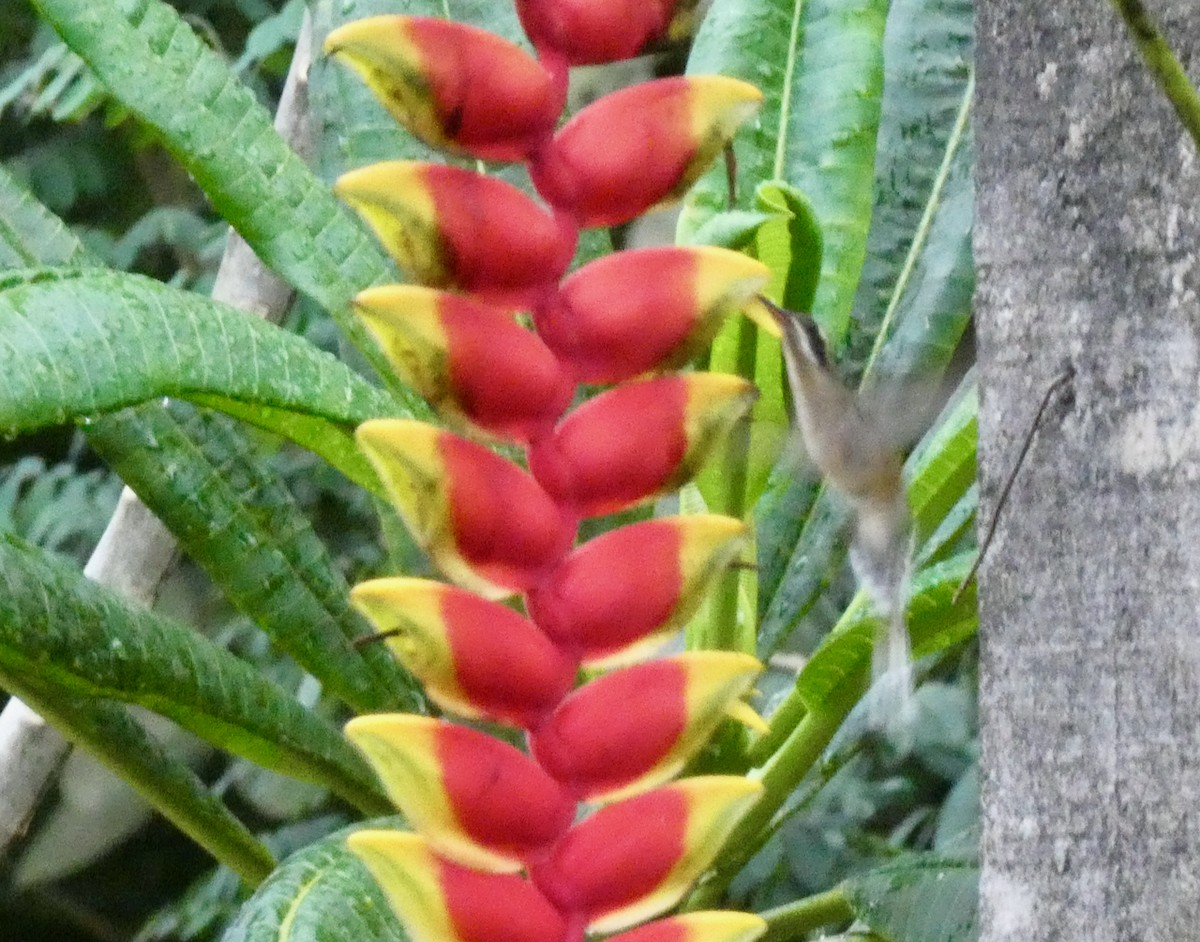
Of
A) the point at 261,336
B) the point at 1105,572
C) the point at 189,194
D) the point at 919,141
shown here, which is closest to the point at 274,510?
the point at 261,336

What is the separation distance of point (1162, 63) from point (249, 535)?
537 mm

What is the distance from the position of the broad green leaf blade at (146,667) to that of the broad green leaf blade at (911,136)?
35 cm

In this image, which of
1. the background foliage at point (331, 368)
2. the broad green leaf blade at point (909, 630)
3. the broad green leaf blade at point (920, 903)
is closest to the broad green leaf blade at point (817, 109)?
the background foliage at point (331, 368)

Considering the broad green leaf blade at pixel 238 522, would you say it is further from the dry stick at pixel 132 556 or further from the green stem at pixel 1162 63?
the green stem at pixel 1162 63

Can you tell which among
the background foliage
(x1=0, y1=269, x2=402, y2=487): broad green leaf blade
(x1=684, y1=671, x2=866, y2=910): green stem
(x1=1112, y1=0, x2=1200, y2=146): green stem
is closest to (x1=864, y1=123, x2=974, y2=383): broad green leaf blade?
the background foliage

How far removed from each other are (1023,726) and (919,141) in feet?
1.78

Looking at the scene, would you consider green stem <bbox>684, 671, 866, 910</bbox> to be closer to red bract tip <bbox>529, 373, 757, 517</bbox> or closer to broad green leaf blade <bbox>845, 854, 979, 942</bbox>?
broad green leaf blade <bbox>845, 854, 979, 942</bbox>

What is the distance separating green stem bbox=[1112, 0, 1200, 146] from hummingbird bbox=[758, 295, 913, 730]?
224mm

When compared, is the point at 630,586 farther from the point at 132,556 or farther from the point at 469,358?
the point at 132,556

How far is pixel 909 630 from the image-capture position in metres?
0.71

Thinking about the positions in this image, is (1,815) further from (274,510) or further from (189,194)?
(189,194)

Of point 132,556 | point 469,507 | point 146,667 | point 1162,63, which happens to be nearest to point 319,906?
point 146,667

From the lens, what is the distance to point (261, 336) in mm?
569

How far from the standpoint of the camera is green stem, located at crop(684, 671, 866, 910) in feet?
2.36
